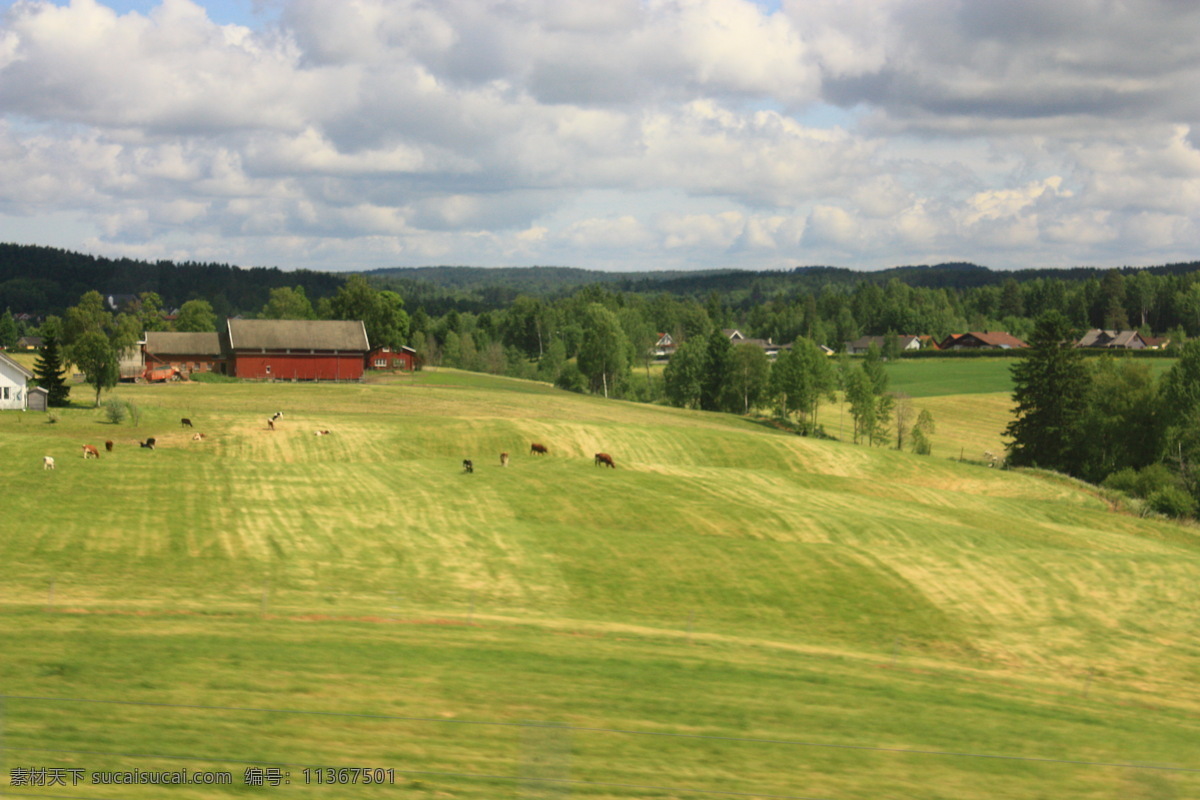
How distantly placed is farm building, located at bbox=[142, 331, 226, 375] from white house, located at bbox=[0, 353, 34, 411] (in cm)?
4033

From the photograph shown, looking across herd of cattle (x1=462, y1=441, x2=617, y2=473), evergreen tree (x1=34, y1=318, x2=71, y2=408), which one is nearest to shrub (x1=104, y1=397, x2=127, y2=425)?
evergreen tree (x1=34, y1=318, x2=71, y2=408)

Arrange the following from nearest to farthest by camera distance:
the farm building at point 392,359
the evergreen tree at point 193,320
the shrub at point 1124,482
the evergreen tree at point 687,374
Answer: the shrub at point 1124,482 → the evergreen tree at point 687,374 → the farm building at point 392,359 → the evergreen tree at point 193,320

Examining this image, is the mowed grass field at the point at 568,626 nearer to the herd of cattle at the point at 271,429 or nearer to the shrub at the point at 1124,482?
the herd of cattle at the point at 271,429

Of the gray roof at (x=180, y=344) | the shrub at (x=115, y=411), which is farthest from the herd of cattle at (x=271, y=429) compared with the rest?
the gray roof at (x=180, y=344)

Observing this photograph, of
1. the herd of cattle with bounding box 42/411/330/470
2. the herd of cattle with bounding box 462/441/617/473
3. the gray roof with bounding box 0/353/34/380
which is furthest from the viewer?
the gray roof with bounding box 0/353/34/380

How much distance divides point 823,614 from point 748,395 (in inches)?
3486

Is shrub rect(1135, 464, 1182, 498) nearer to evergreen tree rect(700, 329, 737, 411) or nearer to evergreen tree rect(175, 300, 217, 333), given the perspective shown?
evergreen tree rect(700, 329, 737, 411)

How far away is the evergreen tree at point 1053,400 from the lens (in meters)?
82.7

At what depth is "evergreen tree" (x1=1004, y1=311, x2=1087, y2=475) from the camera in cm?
8269

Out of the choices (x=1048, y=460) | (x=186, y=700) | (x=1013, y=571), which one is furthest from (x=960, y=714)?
(x=1048, y=460)

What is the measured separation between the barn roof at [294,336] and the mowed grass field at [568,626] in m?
48.5

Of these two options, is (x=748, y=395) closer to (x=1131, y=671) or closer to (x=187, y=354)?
(x=187, y=354)

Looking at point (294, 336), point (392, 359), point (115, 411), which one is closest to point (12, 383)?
point (115, 411)

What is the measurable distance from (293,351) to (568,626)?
89.9 meters
